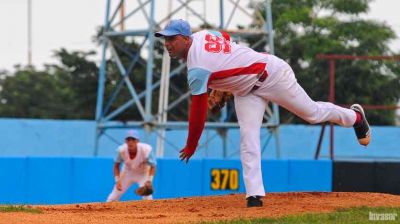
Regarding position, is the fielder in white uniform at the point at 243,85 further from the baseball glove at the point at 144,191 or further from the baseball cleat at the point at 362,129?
the baseball glove at the point at 144,191

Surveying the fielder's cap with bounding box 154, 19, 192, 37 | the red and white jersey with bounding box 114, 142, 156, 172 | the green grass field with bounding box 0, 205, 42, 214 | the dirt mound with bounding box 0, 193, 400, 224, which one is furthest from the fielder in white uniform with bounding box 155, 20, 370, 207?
the red and white jersey with bounding box 114, 142, 156, 172

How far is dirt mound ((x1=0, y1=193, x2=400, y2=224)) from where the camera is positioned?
9875mm

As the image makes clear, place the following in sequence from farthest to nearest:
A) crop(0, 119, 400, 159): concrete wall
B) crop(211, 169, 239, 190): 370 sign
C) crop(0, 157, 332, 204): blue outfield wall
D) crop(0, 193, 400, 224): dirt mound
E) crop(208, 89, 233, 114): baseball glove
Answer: crop(0, 119, 400, 159): concrete wall → crop(211, 169, 239, 190): 370 sign → crop(0, 157, 332, 204): blue outfield wall → crop(208, 89, 233, 114): baseball glove → crop(0, 193, 400, 224): dirt mound

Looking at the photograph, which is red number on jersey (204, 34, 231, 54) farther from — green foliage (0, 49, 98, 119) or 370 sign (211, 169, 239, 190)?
green foliage (0, 49, 98, 119)

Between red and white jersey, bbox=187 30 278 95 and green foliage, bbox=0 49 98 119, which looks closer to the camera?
red and white jersey, bbox=187 30 278 95

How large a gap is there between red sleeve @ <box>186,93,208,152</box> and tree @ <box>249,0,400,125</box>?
2494 centimetres

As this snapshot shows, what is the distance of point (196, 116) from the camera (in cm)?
1037

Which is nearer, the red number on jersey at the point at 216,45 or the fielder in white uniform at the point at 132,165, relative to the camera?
the red number on jersey at the point at 216,45

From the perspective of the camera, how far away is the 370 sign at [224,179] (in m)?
21.7

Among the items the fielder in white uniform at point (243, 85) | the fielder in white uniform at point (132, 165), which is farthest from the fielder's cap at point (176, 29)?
the fielder in white uniform at point (132, 165)

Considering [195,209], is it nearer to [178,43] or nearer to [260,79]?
[260,79]

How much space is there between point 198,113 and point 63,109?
3372cm

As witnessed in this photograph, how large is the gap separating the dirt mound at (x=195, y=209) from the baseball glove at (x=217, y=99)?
110 centimetres

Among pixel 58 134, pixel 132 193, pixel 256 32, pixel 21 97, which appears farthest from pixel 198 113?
pixel 21 97
